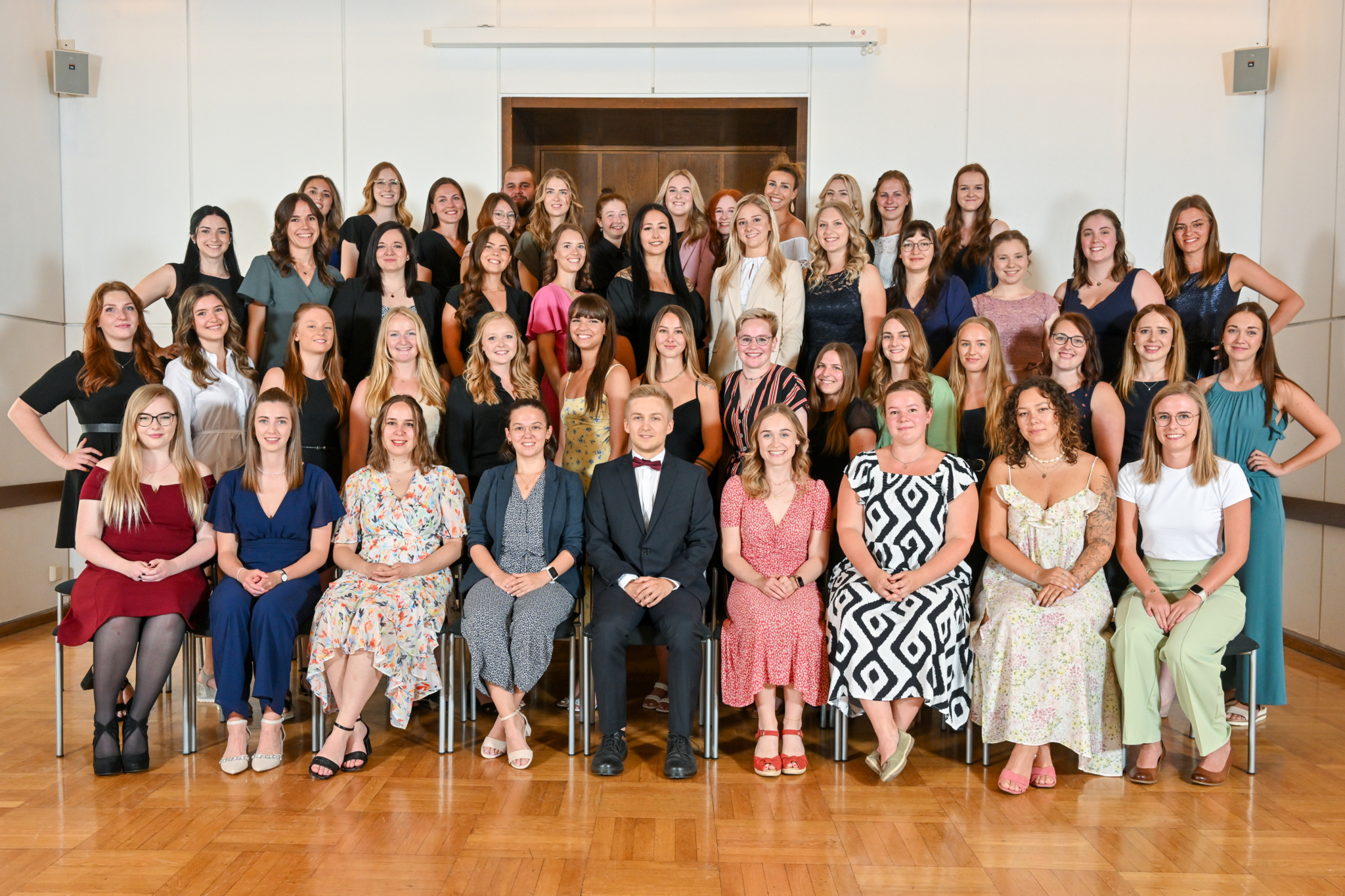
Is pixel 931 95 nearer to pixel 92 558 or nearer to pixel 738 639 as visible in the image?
pixel 738 639

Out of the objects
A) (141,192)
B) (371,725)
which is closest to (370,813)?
(371,725)

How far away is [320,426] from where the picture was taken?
3.93 m

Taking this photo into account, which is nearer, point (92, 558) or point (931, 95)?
point (92, 558)

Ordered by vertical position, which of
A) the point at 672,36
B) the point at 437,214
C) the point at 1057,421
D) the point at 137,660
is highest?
the point at 672,36

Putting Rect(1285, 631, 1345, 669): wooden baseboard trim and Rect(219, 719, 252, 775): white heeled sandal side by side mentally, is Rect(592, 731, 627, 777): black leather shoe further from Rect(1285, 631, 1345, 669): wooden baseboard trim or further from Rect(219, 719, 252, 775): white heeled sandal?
Rect(1285, 631, 1345, 669): wooden baseboard trim

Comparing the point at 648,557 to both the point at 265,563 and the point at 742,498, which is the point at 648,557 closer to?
the point at 742,498

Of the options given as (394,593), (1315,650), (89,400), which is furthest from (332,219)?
(1315,650)

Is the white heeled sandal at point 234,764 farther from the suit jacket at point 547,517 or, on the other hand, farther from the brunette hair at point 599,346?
the brunette hair at point 599,346

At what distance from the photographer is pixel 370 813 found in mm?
2854

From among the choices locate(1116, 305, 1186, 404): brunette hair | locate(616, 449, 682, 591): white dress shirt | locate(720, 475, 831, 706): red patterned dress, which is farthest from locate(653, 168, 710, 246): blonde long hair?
locate(1116, 305, 1186, 404): brunette hair

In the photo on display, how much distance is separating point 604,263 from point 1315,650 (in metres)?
4.08

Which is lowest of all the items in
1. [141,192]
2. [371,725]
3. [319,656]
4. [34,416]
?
[371,725]

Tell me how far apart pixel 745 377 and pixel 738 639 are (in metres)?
1.11

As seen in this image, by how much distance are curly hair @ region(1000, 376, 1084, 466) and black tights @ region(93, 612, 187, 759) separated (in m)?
2.95
